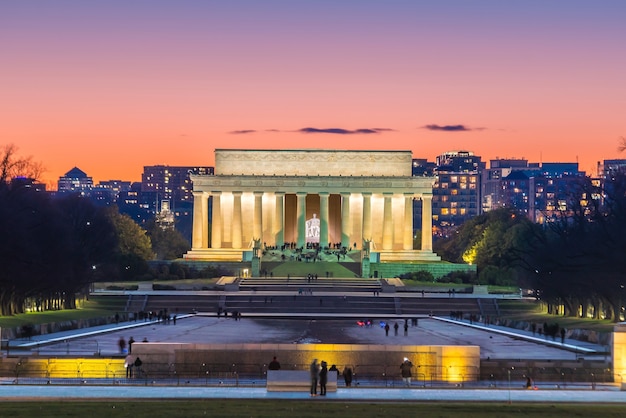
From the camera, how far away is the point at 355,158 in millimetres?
171250

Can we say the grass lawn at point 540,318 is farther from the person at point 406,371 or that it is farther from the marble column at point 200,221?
the marble column at point 200,221

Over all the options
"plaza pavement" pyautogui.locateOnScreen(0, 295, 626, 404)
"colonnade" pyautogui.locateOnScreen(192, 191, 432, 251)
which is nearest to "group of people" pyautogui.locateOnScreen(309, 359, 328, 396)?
"plaza pavement" pyautogui.locateOnScreen(0, 295, 626, 404)

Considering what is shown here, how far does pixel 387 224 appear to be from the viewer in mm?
169875

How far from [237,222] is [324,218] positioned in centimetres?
1091

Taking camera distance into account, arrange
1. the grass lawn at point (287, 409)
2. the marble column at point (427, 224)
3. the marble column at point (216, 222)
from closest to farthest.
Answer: the grass lawn at point (287, 409)
the marble column at point (427, 224)
the marble column at point (216, 222)

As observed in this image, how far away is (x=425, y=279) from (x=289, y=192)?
34.1 m

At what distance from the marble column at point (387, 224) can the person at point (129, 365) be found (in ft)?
366

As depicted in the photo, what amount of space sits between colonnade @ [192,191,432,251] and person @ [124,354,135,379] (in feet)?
361

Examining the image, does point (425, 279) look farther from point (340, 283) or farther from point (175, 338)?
point (175, 338)

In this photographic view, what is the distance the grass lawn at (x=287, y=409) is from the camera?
136 feet

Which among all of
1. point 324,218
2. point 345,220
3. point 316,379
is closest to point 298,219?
point 324,218

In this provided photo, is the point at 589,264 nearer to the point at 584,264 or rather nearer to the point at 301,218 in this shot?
the point at 584,264

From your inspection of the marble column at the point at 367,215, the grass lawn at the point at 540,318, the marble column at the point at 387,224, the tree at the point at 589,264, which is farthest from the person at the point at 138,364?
the marble column at the point at 387,224

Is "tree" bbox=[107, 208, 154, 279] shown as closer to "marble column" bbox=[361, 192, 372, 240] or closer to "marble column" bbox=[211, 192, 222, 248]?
"marble column" bbox=[211, 192, 222, 248]
